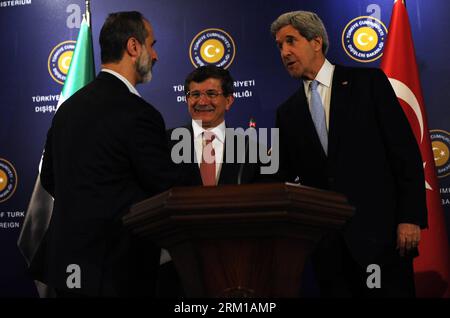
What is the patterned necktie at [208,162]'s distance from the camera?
132 inches

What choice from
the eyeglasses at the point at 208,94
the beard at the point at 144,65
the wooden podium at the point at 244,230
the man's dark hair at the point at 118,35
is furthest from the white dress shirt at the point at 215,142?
the wooden podium at the point at 244,230

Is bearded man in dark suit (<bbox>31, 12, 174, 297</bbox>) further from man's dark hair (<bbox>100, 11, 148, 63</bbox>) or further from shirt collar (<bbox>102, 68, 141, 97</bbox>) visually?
man's dark hair (<bbox>100, 11, 148, 63</bbox>)

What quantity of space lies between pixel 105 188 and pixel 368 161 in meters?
1.10

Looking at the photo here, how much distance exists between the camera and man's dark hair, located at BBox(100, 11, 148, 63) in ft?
8.61

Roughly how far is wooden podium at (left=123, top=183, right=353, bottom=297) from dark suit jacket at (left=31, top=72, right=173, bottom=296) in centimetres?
53

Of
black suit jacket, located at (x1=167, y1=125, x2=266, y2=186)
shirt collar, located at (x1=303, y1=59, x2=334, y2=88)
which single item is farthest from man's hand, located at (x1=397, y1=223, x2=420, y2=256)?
black suit jacket, located at (x1=167, y1=125, x2=266, y2=186)

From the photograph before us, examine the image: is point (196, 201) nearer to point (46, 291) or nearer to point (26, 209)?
point (46, 291)

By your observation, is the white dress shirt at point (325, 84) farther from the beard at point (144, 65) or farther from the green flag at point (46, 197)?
the green flag at point (46, 197)

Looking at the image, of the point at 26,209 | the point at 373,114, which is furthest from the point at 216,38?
Result: the point at 373,114

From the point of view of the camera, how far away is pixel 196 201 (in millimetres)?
1664

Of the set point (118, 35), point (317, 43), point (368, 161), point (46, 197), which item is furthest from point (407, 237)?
point (46, 197)

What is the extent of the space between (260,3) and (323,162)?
7.55 ft

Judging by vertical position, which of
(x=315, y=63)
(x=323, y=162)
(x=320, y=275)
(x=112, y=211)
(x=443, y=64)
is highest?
(x=443, y=64)

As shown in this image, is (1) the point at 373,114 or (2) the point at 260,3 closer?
(1) the point at 373,114
